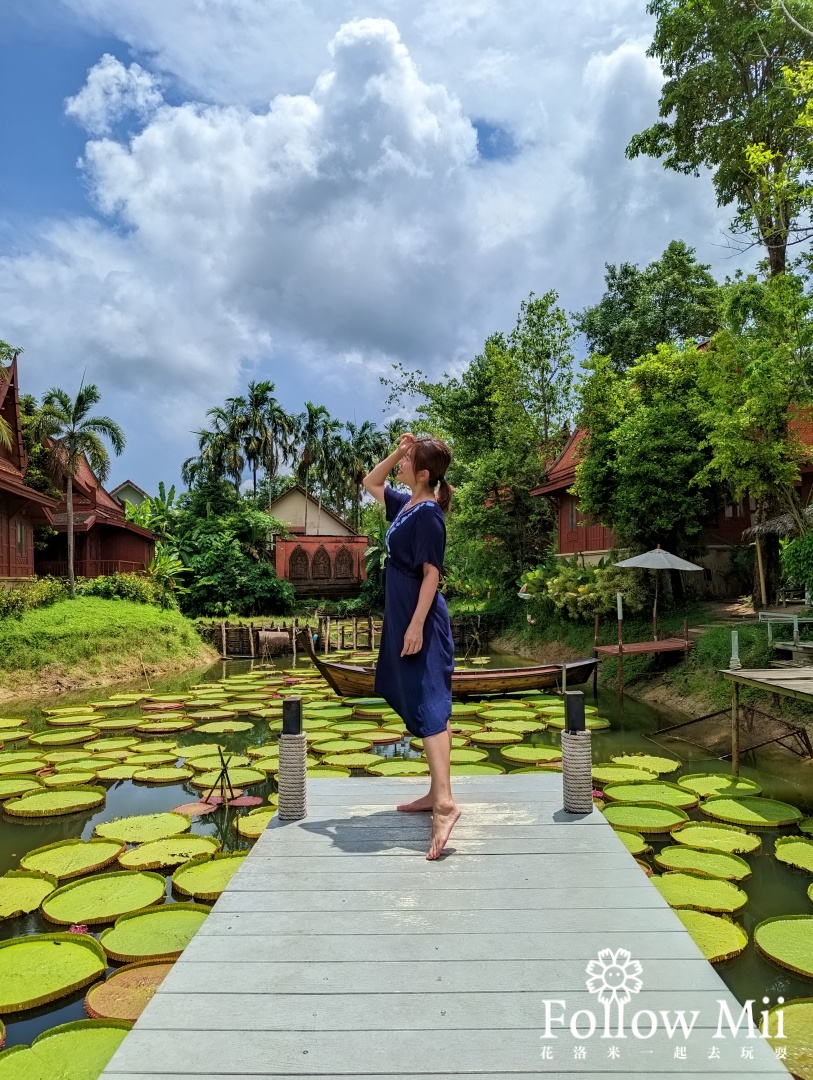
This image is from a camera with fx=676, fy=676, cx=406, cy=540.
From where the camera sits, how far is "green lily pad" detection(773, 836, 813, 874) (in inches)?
208

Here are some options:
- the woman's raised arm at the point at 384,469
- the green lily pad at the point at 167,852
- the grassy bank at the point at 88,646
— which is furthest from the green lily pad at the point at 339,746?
the grassy bank at the point at 88,646

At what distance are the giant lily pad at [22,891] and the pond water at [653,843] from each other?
0.22ft

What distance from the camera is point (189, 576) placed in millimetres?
27938

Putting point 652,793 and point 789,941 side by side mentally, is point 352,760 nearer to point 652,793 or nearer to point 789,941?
point 652,793

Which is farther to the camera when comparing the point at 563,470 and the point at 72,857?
the point at 563,470

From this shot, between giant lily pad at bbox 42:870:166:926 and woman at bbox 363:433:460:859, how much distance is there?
8.55 ft

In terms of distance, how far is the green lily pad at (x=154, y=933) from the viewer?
4.09 m

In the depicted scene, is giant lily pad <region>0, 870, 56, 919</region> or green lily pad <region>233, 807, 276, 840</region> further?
green lily pad <region>233, 807, 276, 840</region>

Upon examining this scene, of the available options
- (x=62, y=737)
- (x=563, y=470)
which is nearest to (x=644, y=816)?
(x=62, y=737)

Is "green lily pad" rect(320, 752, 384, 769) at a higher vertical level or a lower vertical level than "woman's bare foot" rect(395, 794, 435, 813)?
lower

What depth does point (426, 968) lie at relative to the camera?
7.85 feet

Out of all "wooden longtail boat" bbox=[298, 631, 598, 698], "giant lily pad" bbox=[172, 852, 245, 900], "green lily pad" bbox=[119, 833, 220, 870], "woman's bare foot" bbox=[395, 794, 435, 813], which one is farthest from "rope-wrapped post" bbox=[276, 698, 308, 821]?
"wooden longtail boat" bbox=[298, 631, 598, 698]

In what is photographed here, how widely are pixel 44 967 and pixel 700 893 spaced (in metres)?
4.28

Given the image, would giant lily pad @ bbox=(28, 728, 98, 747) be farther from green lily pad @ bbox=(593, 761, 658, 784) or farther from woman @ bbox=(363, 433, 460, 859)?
woman @ bbox=(363, 433, 460, 859)
